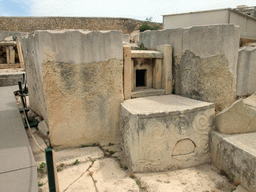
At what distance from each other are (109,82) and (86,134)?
1.13 metres

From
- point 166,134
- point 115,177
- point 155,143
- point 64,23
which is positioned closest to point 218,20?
point 166,134

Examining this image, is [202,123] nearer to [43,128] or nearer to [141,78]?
[141,78]

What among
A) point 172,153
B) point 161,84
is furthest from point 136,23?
point 172,153

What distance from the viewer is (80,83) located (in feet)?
12.2

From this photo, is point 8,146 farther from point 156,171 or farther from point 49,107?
point 156,171

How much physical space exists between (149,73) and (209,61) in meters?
1.41

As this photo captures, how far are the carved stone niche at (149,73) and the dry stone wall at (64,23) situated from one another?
20159 millimetres

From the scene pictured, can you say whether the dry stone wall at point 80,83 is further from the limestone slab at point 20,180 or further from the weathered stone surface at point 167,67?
the limestone slab at point 20,180

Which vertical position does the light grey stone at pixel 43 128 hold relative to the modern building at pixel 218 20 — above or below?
below

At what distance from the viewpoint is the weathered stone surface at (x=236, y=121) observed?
138 inches

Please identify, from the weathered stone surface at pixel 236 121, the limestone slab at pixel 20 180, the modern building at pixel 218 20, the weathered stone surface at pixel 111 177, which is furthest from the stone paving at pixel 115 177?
the modern building at pixel 218 20

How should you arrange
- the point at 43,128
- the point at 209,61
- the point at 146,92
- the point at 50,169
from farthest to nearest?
the point at 146,92
the point at 43,128
the point at 209,61
the point at 50,169

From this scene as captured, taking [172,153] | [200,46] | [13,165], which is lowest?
[172,153]

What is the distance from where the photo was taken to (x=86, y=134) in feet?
12.9
